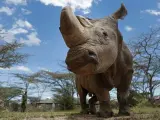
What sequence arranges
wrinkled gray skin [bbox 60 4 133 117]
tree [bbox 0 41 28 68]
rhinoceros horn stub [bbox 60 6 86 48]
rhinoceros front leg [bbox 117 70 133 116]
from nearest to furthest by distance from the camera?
rhinoceros horn stub [bbox 60 6 86 48] < wrinkled gray skin [bbox 60 4 133 117] < rhinoceros front leg [bbox 117 70 133 116] < tree [bbox 0 41 28 68]

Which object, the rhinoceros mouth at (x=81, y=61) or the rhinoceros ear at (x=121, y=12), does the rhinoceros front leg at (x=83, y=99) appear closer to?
the rhinoceros ear at (x=121, y=12)

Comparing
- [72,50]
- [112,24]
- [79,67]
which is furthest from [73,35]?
[112,24]

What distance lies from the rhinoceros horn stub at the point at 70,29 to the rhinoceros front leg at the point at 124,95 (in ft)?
7.06

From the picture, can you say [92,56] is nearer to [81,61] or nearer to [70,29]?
[81,61]

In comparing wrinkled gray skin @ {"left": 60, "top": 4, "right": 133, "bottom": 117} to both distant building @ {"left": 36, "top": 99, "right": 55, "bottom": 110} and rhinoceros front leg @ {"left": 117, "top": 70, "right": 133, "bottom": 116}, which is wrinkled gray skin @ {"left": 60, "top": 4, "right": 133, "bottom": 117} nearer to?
rhinoceros front leg @ {"left": 117, "top": 70, "right": 133, "bottom": 116}

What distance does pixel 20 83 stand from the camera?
30156 millimetres

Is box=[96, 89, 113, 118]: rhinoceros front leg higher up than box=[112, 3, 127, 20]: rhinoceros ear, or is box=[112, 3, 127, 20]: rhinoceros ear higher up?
box=[112, 3, 127, 20]: rhinoceros ear

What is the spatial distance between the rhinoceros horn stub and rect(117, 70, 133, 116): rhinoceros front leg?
84.7 inches

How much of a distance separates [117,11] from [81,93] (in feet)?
7.66

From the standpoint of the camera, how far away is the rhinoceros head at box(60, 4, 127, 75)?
3.14 meters

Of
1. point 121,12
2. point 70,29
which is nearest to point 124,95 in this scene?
point 121,12

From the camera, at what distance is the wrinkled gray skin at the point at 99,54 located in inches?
126

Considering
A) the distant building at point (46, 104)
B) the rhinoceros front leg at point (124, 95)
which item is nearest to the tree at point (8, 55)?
the distant building at point (46, 104)

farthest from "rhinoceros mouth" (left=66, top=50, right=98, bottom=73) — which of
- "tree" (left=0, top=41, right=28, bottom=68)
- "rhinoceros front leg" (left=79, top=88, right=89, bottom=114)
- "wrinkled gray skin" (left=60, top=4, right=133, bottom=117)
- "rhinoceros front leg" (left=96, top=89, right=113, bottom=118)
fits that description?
"tree" (left=0, top=41, right=28, bottom=68)
